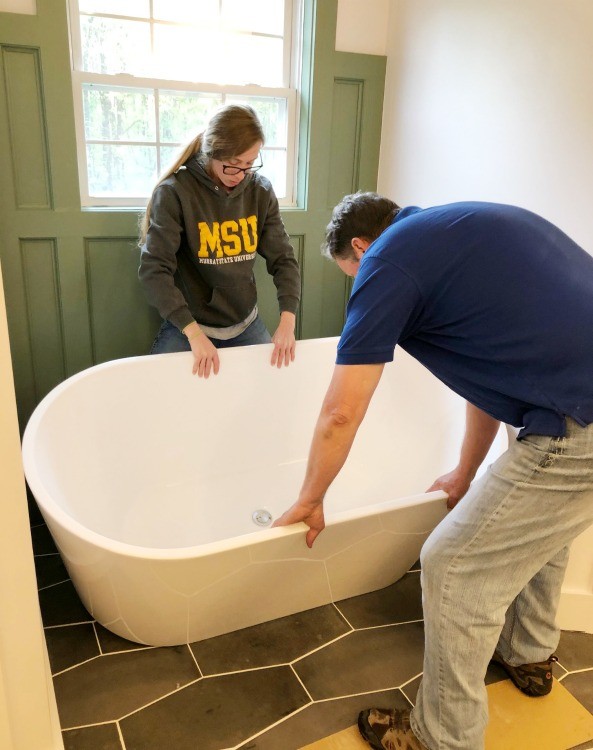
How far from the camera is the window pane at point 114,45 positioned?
2.47 metres

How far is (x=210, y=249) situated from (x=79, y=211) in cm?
55

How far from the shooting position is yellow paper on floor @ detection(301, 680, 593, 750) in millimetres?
1694

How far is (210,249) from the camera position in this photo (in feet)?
7.84

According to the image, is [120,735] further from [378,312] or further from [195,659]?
[378,312]

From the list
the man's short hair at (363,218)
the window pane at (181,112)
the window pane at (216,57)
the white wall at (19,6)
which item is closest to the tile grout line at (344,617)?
the man's short hair at (363,218)

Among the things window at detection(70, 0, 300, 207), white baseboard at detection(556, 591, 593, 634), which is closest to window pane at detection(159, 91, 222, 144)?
window at detection(70, 0, 300, 207)

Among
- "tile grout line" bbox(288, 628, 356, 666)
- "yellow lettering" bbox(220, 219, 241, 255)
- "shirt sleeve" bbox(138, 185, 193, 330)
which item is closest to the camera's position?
"tile grout line" bbox(288, 628, 356, 666)

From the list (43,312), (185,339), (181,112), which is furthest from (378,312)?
(181,112)

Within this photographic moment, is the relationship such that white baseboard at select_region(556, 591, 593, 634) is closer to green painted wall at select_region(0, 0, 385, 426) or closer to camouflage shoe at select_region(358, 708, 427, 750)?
camouflage shoe at select_region(358, 708, 427, 750)

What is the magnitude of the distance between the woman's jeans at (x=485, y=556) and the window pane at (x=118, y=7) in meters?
2.20

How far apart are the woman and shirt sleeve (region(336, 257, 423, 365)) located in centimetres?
103

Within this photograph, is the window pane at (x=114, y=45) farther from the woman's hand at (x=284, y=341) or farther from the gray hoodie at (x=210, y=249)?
the woman's hand at (x=284, y=341)

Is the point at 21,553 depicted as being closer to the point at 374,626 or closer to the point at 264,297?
the point at 374,626

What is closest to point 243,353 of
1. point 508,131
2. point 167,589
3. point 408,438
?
point 408,438
